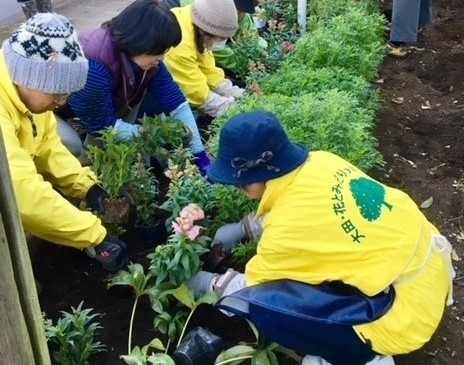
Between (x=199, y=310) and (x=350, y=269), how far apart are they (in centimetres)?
79

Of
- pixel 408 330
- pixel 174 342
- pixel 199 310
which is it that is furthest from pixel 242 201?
pixel 408 330

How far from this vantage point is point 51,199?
2457mm

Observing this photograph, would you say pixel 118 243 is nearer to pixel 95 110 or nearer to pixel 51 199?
pixel 51 199

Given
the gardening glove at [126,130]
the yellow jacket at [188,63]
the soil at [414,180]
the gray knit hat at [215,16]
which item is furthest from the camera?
the yellow jacket at [188,63]

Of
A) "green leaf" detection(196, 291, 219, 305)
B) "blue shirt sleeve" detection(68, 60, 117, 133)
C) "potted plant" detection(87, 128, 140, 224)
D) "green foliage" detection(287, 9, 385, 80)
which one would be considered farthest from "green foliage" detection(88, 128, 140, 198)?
"green foliage" detection(287, 9, 385, 80)

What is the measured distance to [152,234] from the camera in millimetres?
2998

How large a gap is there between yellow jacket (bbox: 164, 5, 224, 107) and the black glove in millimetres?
1126

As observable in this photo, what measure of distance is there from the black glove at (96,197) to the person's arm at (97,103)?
30cm

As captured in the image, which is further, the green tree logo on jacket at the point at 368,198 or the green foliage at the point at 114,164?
the green foliage at the point at 114,164

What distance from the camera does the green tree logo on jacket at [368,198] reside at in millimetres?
2199

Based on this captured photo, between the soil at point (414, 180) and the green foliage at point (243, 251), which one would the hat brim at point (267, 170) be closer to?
the green foliage at point (243, 251)

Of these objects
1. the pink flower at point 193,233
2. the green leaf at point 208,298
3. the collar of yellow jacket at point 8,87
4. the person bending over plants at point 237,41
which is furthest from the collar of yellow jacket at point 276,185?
the person bending over plants at point 237,41

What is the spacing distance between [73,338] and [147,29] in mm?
1419

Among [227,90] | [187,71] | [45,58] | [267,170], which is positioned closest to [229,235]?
[267,170]
